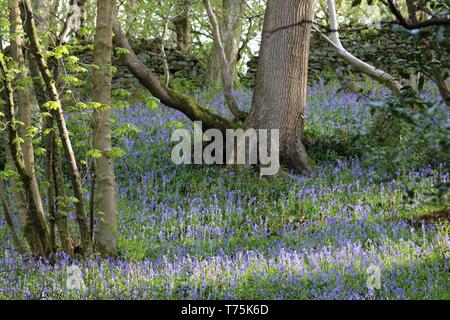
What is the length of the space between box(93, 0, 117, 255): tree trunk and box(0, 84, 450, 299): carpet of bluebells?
1.07ft

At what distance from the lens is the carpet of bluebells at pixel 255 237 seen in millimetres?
5203

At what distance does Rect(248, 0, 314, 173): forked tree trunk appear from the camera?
9.53 meters

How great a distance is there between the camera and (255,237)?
7293 millimetres

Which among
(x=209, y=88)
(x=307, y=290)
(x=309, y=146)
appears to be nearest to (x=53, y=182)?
(x=307, y=290)

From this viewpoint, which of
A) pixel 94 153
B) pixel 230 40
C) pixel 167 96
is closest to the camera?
pixel 94 153

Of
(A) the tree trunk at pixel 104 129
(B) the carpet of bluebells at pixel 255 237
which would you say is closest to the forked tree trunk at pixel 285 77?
(B) the carpet of bluebells at pixel 255 237

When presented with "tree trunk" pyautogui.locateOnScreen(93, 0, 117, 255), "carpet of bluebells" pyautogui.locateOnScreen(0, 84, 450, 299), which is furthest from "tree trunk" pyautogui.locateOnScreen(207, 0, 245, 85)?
"tree trunk" pyautogui.locateOnScreen(93, 0, 117, 255)

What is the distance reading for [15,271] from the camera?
6.00 metres

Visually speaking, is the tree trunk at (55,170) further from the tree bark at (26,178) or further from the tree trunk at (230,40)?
the tree trunk at (230,40)

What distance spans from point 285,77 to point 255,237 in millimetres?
3231

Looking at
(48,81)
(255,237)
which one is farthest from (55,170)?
(255,237)

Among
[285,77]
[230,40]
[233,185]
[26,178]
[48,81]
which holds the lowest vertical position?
[233,185]

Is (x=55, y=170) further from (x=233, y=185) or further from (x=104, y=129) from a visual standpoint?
(x=233, y=185)

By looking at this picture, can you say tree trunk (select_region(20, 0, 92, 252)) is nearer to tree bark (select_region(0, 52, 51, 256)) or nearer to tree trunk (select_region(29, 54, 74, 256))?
tree trunk (select_region(29, 54, 74, 256))
